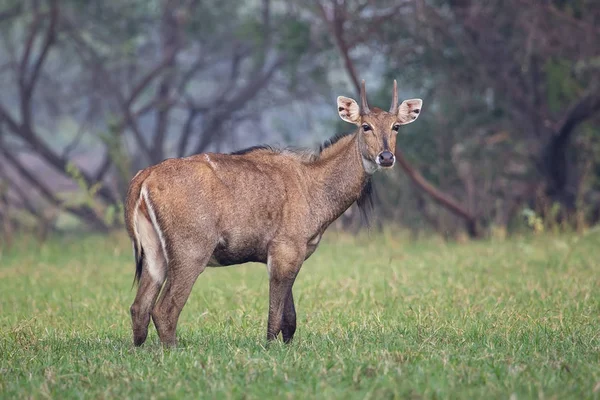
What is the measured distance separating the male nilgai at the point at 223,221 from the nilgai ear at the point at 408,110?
63cm

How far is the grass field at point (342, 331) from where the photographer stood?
5691mm

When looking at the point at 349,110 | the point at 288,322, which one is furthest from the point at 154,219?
the point at 349,110

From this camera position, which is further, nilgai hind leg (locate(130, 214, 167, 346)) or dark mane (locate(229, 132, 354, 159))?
dark mane (locate(229, 132, 354, 159))

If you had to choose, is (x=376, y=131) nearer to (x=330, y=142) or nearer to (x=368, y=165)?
(x=368, y=165)

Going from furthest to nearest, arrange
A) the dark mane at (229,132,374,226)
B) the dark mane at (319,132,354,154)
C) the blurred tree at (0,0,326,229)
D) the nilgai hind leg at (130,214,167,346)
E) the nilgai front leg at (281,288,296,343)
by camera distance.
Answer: the blurred tree at (0,0,326,229) → the dark mane at (319,132,354,154) → the dark mane at (229,132,374,226) → the nilgai front leg at (281,288,296,343) → the nilgai hind leg at (130,214,167,346)

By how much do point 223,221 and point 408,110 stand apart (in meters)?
2.34

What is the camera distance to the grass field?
5691 millimetres

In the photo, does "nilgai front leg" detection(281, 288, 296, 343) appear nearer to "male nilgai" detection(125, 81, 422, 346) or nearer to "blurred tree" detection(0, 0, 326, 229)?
"male nilgai" detection(125, 81, 422, 346)

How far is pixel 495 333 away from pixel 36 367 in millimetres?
3423

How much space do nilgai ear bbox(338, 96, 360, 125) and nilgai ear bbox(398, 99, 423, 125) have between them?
0.42 m

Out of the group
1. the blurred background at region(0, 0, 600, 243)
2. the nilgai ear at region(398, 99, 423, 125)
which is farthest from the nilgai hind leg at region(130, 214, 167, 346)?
the blurred background at region(0, 0, 600, 243)

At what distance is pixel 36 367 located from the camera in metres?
6.45

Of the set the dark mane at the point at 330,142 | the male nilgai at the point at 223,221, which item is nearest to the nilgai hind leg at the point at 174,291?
the male nilgai at the point at 223,221

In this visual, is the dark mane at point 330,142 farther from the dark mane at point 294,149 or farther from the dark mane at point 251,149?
the dark mane at point 251,149
